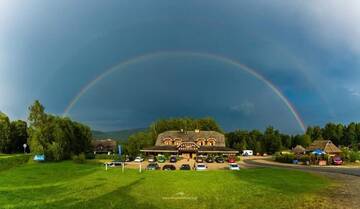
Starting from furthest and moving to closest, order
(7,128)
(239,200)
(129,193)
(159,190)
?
(7,128), (159,190), (129,193), (239,200)

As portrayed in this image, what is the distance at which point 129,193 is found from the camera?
103 ft

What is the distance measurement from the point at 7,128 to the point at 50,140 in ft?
101

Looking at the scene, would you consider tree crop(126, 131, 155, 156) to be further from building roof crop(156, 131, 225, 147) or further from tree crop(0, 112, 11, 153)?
tree crop(0, 112, 11, 153)

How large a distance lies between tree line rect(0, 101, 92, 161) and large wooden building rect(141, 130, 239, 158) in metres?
25.6

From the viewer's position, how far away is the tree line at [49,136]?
88625mm

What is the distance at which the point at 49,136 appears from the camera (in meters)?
93.1

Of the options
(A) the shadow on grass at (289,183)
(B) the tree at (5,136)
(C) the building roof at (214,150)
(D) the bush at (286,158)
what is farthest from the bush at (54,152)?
(D) the bush at (286,158)

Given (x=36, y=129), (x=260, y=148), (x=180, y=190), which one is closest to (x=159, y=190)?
(x=180, y=190)

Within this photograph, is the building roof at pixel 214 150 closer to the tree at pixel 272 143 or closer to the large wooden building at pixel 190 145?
the large wooden building at pixel 190 145

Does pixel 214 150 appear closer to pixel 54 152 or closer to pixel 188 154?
pixel 188 154

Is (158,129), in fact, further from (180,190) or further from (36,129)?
(180,190)

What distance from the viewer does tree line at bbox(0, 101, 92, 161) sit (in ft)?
291

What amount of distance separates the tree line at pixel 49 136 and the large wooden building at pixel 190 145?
2559 centimetres

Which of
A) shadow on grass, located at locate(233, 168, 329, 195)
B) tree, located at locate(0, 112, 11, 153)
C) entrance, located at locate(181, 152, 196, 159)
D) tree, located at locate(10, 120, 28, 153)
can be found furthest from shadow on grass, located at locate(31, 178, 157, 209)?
entrance, located at locate(181, 152, 196, 159)
